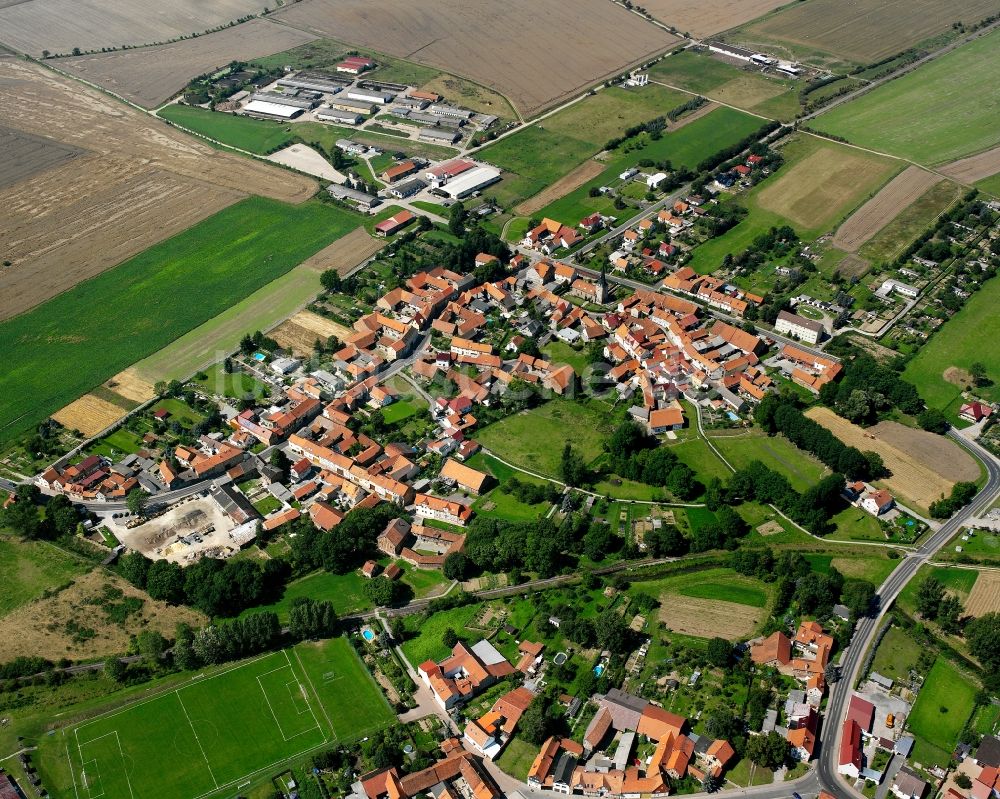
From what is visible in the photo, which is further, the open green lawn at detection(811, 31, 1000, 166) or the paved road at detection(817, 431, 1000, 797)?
the open green lawn at detection(811, 31, 1000, 166)

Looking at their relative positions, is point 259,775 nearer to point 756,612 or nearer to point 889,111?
point 756,612

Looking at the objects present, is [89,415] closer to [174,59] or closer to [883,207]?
[883,207]

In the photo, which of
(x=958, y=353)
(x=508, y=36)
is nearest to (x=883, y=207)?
(x=958, y=353)

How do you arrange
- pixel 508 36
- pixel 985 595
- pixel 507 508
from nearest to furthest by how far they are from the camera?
pixel 985 595 < pixel 507 508 < pixel 508 36

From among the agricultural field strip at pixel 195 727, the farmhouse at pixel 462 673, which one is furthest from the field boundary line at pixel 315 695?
the farmhouse at pixel 462 673

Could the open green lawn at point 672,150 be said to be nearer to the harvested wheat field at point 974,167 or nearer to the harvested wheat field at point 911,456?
the harvested wheat field at point 974,167

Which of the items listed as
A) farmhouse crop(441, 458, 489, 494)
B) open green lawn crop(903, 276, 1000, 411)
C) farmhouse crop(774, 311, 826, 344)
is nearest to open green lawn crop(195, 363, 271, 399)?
farmhouse crop(441, 458, 489, 494)

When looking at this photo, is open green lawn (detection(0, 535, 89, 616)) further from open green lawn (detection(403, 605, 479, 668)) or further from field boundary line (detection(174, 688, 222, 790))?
open green lawn (detection(403, 605, 479, 668))
